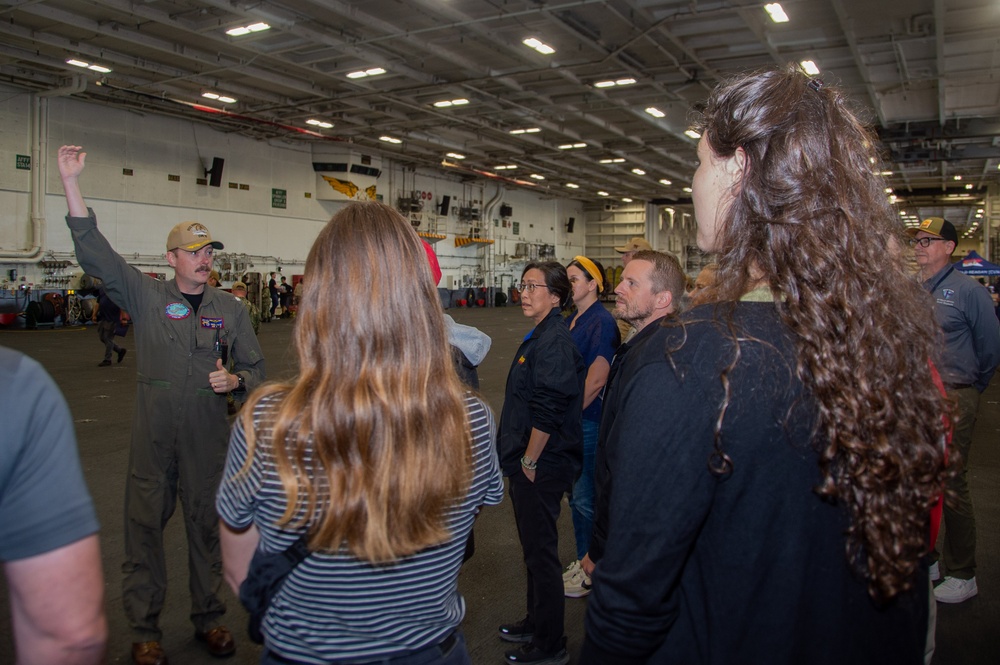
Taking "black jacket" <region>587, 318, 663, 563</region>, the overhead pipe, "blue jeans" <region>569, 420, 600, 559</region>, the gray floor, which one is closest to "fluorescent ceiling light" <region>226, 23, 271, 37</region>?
the overhead pipe

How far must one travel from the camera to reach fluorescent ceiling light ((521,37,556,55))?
13.8 metres

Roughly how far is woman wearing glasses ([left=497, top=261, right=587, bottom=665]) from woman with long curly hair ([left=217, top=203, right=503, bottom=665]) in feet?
5.23

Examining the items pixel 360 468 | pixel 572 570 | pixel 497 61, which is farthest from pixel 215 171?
pixel 360 468

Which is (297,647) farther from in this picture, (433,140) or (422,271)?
(433,140)

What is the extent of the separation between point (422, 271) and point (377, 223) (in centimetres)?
14

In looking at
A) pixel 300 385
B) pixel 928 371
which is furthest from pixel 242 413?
pixel 928 371

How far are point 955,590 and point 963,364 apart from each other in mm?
1224

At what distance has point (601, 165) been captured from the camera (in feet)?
93.2

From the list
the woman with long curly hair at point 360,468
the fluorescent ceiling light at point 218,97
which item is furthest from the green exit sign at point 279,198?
the woman with long curly hair at point 360,468

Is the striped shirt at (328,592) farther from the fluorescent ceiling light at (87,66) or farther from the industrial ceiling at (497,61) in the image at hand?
the fluorescent ceiling light at (87,66)

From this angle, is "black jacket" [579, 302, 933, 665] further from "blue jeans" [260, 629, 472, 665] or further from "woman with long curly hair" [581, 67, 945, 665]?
"blue jeans" [260, 629, 472, 665]

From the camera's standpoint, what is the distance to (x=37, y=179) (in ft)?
57.6

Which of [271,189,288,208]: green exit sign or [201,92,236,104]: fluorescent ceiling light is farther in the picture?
[271,189,288,208]: green exit sign

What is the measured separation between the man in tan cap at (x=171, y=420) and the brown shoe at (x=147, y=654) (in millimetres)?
13
